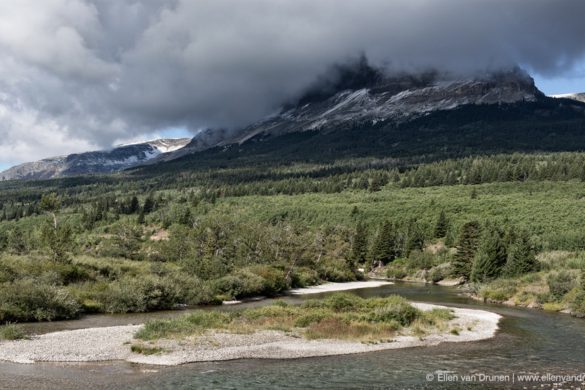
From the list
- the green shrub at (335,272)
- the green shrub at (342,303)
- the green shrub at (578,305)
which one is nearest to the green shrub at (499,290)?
the green shrub at (578,305)

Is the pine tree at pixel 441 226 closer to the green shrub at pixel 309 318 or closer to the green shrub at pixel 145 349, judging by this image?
the green shrub at pixel 309 318

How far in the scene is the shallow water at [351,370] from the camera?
119ft

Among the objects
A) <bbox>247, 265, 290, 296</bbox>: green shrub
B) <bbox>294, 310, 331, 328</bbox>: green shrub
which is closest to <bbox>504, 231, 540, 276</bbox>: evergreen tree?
<bbox>247, 265, 290, 296</bbox>: green shrub

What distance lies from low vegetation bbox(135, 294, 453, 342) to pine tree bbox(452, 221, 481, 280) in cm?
6132

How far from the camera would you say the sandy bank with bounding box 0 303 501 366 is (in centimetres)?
4316

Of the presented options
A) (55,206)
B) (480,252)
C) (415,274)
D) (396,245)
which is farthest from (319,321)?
(396,245)

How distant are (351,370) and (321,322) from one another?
16774mm

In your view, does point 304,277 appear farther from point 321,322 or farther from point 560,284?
point 321,322

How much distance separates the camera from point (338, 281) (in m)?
137

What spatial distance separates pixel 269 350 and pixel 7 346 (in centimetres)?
2174

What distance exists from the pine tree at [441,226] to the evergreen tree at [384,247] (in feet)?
48.6

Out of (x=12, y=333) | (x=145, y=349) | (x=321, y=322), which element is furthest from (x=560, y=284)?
(x=12, y=333)

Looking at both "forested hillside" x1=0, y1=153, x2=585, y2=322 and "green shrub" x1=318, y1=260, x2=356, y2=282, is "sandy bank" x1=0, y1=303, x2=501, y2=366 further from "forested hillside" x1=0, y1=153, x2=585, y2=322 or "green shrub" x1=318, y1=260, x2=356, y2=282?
"green shrub" x1=318, y1=260, x2=356, y2=282

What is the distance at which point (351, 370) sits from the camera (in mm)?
40719
